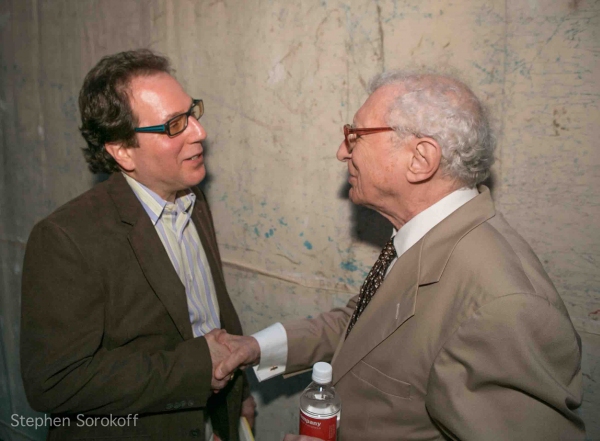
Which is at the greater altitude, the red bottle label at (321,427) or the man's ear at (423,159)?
the man's ear at (423,159)

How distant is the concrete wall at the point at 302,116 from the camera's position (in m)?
1.80

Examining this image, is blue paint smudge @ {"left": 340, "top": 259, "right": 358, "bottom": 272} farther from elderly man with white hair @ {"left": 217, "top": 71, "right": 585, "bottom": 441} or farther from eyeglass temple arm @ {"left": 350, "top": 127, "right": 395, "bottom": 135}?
eyeglass temple arm @ {"left": 350, "top": 127, "right": 395, "bottom": 135}

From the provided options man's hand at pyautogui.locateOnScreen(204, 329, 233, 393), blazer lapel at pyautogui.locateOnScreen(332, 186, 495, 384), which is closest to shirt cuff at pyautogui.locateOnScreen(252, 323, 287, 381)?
man's hand at pyautogui.locateOnScreen(204, 329, 233, 393)

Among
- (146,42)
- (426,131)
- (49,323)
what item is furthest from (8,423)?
(426,131)

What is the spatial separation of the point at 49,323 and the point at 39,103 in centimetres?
224

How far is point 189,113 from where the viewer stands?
1.96m

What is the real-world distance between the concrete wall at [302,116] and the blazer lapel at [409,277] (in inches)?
20.2

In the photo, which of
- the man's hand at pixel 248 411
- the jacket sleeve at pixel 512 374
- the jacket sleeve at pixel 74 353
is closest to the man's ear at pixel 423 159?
the jacket sleeve at pixel 512 374

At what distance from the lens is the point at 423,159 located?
1.55m

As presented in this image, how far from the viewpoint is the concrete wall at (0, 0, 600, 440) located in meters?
1.80

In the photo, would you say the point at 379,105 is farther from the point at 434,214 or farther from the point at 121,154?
the point at 121,154

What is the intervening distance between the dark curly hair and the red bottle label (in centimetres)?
130

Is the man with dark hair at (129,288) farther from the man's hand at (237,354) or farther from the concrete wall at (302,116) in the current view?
the concrete wall at (302,116)

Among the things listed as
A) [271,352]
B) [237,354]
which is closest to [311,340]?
[271,352]
